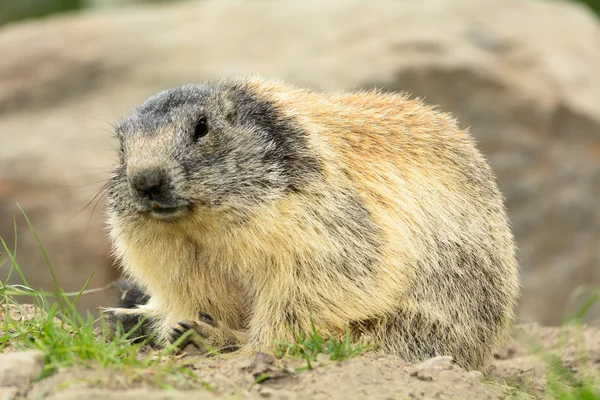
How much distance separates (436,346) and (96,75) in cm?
938

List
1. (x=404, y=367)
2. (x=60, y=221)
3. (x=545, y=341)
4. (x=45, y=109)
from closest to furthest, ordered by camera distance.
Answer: (x=404, y=367), (x=545, y=341), (x=60, y=221), (x=45, y=109)

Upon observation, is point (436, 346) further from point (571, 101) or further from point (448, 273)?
point (571, 101)

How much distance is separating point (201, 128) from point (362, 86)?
6983mm

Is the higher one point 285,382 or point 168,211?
point 168,211

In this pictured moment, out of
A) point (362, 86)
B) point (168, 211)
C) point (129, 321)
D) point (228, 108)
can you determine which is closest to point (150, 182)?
point (168, 211)

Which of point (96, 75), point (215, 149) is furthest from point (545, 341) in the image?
point (96, 75)

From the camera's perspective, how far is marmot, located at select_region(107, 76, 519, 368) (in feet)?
17.9

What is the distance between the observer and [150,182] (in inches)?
207

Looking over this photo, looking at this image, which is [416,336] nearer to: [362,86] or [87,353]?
[87,353]

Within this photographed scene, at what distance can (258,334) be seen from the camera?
555cm

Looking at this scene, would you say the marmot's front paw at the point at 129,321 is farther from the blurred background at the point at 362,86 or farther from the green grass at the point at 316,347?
the blurred background at the point at 362,86

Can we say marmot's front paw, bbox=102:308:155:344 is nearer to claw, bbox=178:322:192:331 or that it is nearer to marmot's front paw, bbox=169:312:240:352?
marmot's front paw, bbox=169:312:240:352

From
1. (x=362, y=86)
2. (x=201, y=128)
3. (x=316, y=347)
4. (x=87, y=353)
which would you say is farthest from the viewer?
(x=362, y=86)

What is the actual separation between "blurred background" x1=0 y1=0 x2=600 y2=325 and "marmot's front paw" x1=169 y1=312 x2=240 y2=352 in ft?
21.4
